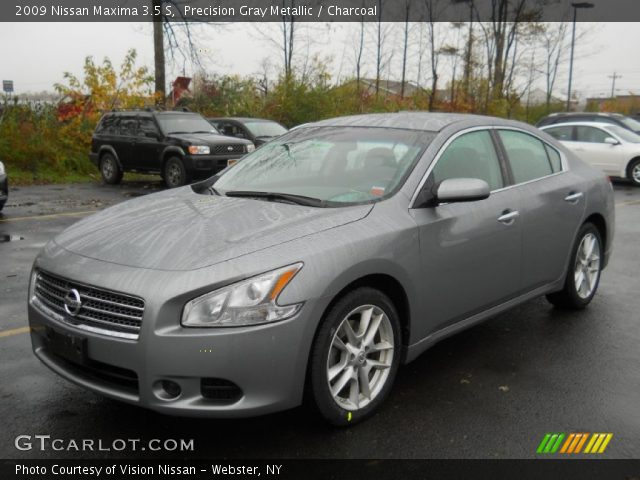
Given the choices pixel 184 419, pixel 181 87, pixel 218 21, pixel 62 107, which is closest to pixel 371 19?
pixel 218 21

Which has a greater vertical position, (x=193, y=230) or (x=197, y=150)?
(x=193, y=230)

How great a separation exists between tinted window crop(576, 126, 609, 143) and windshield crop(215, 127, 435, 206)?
13682mm

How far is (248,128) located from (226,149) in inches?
117

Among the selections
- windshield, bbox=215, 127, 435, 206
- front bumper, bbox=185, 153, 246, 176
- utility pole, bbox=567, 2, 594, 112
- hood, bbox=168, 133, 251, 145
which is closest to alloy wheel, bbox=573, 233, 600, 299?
windshield, bbox=215, 127, 435, 206

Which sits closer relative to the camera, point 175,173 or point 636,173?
point 175,173

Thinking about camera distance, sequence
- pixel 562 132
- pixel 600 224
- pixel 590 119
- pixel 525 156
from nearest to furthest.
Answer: pixel 525 156 → pixel 600 224 → pixel 562 132 → pixel 590 119

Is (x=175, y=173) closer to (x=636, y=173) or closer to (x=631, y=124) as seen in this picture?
(x=636, y=173)

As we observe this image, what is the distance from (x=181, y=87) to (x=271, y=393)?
19.2 m

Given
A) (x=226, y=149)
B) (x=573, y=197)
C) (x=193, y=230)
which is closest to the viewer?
(x=193, y=230)

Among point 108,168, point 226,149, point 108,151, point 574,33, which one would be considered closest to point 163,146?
point 226,149

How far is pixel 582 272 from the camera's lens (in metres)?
5.33

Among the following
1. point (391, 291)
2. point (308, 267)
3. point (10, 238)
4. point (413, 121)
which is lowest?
point (10, 238)

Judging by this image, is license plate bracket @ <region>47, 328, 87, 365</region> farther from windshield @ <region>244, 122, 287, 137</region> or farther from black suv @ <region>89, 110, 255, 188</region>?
windshield @ <region>244, 122, 287, 137</region>

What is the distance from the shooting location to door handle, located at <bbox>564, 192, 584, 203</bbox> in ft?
16.1
